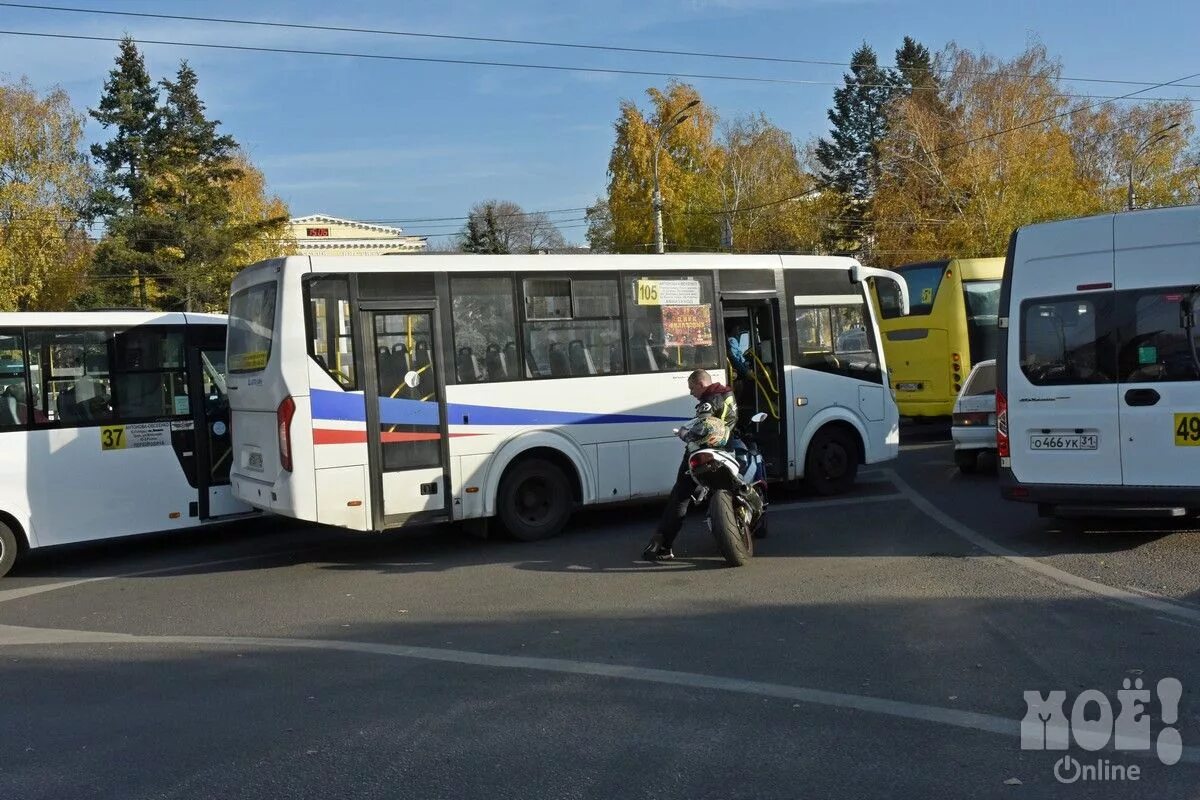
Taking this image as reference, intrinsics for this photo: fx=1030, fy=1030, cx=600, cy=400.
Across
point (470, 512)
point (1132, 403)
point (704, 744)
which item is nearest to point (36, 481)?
point (470, 512)

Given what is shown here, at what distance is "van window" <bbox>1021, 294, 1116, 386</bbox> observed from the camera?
8.87 m

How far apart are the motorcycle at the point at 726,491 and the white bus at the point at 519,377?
2.11 metres

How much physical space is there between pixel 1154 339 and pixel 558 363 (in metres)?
5.64

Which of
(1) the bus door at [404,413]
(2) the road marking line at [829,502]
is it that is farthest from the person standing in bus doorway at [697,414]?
(2) the road marking line at [829,502]

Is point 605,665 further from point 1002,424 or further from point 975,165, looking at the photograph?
point 975,165

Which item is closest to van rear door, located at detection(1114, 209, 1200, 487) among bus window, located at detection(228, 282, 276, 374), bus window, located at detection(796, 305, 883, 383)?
bus window, located at detection(796, 305, 883, 383)

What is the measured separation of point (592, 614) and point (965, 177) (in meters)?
37.4

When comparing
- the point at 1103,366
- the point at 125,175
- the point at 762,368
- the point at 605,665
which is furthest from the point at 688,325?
the point at 125,175

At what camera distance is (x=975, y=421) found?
46.3 ft

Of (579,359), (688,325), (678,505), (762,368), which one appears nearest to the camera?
(678,505)

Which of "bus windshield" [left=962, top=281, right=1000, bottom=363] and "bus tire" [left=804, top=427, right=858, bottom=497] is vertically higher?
"bus windshield" [left=962, top=281, right=1000, bottom=363]

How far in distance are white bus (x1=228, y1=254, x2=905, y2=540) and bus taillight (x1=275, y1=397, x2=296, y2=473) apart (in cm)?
2

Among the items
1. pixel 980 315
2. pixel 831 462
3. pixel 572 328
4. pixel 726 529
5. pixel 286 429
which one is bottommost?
pixel 726 529

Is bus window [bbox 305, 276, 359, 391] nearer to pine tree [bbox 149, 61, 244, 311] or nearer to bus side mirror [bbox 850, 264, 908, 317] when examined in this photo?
bus side mirror [bbox 850, 264, 908, 317]
